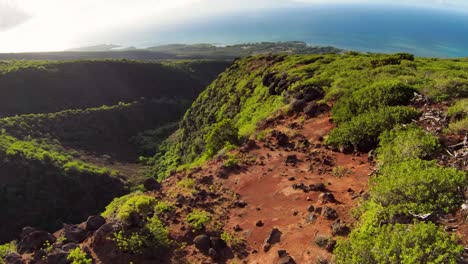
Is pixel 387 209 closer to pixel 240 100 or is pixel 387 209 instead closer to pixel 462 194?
pixel 462 194

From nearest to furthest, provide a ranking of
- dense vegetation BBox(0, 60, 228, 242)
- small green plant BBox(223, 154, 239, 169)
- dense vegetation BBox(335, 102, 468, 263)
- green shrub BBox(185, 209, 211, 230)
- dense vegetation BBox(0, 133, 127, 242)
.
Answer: dense vegetation BBox(335, 102, 468, 263), green shrub BBox(185, 209, 211, 230), small green plant BBox(223, 154, 239, 169), dense vegetation BBox(0, 133, 127, 242), dense vegetation BBox(0, 60, 228, 242)

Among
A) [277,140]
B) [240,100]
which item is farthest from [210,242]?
[240,100]

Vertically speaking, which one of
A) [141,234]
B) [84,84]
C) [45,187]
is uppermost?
[84,84]

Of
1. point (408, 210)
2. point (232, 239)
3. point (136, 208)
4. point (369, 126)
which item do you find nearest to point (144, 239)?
point (136, 208)

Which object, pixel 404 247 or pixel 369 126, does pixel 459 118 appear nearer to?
pixel 369 126

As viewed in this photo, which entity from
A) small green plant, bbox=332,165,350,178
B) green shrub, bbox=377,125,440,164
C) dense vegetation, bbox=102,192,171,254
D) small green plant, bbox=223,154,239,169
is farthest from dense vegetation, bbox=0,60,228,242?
green shrub, bbox=377,125,440,164

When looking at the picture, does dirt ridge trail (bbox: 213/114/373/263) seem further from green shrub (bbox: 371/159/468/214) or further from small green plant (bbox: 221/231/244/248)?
green shrub (bbox: 371/159/468/214)
